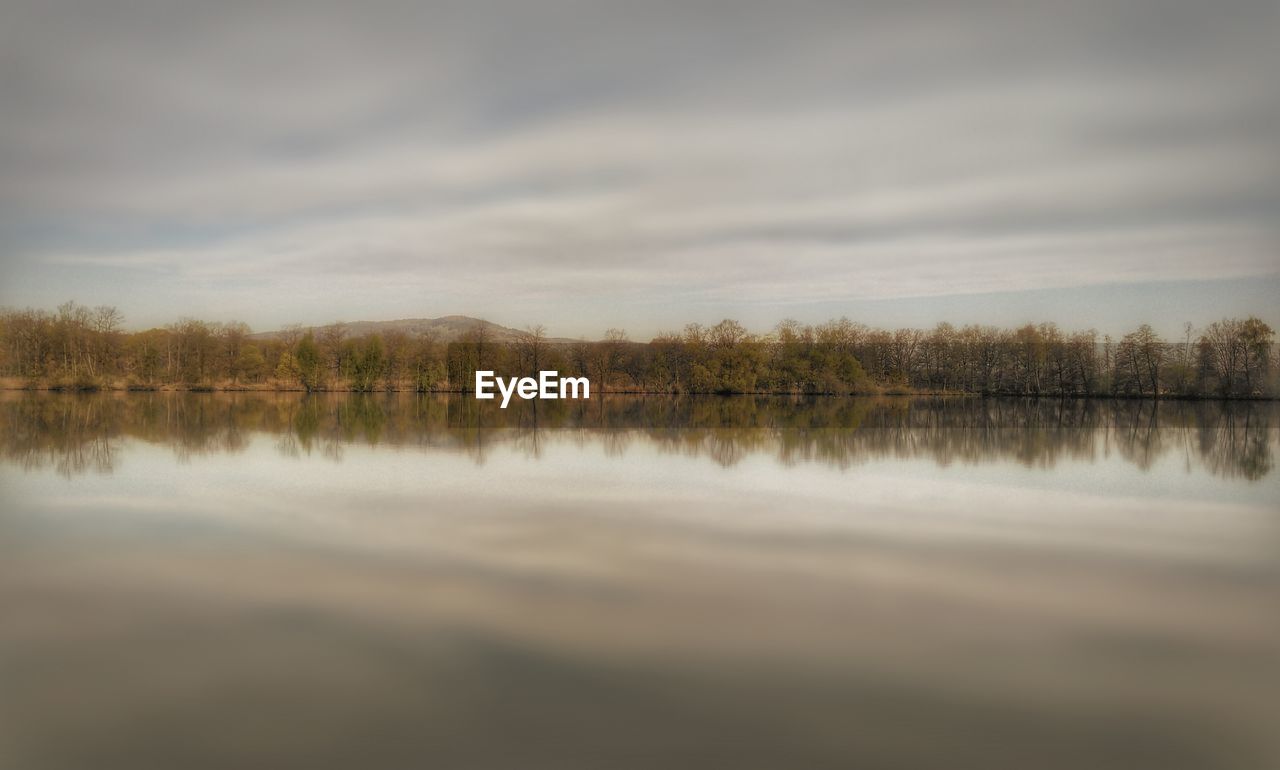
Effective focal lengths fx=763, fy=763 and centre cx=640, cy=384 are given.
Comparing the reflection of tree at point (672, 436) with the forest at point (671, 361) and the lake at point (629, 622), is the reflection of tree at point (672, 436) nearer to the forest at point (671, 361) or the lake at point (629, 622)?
the lake at point (629, 622)

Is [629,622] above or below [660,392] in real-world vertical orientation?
below

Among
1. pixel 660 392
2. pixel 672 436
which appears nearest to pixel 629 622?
pixel 672 436

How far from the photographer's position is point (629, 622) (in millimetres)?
5652

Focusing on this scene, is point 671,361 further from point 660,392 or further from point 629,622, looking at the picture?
point 629,622

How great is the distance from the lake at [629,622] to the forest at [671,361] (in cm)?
5341

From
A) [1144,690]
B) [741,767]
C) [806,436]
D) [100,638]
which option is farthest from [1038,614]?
[806,436]

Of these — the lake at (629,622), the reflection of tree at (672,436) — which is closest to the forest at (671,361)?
the reflection of tree at (672,436)

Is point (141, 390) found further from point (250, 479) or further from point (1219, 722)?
point (1219, 722)

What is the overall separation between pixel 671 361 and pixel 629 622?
204 ft

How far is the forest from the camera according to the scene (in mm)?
58844

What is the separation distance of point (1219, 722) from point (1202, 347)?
69.5 meters

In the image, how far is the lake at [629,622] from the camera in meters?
3.98

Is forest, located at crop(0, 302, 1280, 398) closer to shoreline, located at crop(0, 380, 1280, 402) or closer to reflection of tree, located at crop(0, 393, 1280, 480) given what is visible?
shoreline, located at crop(0, 380, 1280, 402)

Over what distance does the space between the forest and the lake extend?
5341 cm
